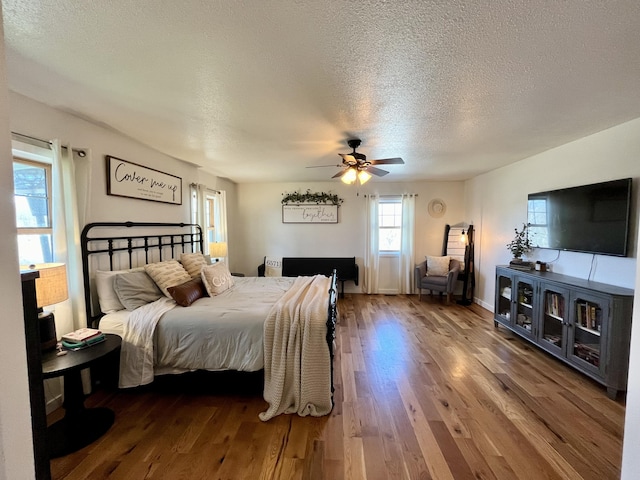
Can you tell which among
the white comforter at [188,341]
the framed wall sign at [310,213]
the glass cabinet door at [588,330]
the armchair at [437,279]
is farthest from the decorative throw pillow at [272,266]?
the glass cabinet door at [588,330]

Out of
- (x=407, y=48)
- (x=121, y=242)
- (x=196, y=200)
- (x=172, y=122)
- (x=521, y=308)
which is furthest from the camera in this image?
(x=196, y=200)

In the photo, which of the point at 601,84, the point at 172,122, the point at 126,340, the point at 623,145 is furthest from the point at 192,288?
the point at 623,145

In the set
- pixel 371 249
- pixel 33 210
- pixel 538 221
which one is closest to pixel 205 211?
pixel 33 210

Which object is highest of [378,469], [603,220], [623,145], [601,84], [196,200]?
[601,84]

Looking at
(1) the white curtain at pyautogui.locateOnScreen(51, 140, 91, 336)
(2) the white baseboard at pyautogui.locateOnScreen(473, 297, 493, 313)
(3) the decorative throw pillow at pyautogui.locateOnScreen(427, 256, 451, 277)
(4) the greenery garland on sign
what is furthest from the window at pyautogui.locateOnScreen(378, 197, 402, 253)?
(1) the white curtain at pyautogui.locateOnScreen(51, 140, 91, 336)

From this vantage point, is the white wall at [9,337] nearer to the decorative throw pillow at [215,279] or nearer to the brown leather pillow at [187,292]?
the brown leather pillow at [187,292]

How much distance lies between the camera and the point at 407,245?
5.68m

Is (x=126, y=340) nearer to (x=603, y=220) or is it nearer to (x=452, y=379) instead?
(x=452, y=379)

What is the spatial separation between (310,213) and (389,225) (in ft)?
5.54

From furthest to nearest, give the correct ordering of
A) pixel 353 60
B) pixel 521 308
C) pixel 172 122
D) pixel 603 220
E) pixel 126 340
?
pixel 521 308
pixel 603 220
pixel 172 122
pixel 126 340
pixel 353 60

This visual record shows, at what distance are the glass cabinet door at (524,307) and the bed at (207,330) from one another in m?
2.52

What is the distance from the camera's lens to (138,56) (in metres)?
1.51

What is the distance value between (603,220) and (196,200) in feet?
16.1

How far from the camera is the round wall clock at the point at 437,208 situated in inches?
223
